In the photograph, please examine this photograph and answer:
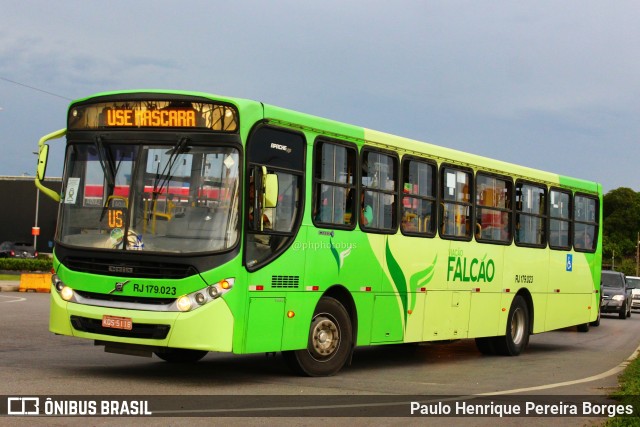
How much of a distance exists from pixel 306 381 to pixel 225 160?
295 cm

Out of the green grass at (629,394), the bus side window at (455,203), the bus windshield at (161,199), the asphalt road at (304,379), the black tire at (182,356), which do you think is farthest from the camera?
the bus side window at (455,203)

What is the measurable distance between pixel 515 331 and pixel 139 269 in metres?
9.44

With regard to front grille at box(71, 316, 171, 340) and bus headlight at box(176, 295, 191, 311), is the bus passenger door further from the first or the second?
front grille at box(71, 316, 171, 340)

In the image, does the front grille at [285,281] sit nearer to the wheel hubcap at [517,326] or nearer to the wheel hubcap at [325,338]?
the wheel hubcap at [325,338]

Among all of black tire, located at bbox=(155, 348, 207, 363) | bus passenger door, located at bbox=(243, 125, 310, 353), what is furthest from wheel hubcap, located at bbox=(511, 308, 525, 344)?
bus passenger door, located at bbox=(243, 125, 310, 353)

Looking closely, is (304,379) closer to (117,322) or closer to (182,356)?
(182,356)

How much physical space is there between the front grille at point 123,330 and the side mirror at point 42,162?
1833 millimetres

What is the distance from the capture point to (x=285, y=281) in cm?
→ 1251

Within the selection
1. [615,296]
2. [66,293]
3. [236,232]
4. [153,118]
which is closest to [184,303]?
[236,232]

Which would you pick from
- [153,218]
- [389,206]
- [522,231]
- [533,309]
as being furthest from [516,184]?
[153,218]

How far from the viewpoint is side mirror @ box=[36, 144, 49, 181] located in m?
12.5

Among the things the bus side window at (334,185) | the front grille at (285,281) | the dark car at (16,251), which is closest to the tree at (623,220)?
the dark car at (16,251)

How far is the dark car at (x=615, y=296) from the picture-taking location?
38.5m

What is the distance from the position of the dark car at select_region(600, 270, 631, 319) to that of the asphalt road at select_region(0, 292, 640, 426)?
18.6 m
